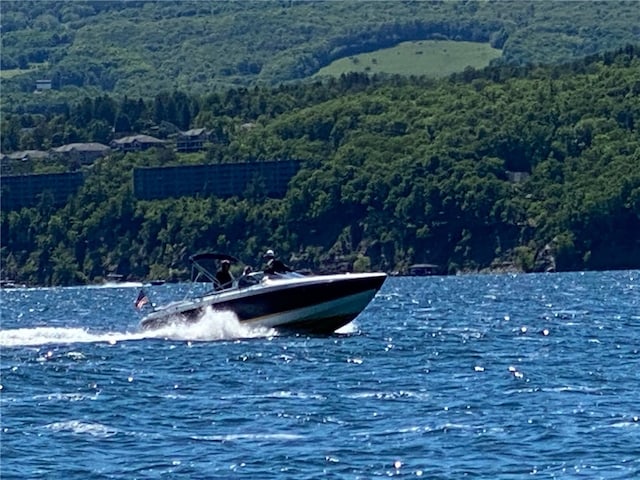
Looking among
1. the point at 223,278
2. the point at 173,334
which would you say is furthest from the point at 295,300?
the point at 173,334

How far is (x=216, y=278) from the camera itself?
60500 millimetres

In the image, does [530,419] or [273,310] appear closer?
[530,419]

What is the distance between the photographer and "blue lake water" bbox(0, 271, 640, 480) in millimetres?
34812

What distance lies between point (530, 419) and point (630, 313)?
39.5 meters

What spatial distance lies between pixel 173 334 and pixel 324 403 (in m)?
20.2

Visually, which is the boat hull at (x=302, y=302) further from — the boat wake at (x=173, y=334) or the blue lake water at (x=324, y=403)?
the blue lake water at (x=324, y=403)

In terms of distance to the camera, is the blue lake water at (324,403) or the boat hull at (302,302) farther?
the boat hull at (302,302)

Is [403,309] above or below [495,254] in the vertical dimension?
above

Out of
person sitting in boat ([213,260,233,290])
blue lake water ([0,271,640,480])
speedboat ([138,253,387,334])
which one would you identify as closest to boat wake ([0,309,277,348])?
blue lake water ([0,271,640,480])

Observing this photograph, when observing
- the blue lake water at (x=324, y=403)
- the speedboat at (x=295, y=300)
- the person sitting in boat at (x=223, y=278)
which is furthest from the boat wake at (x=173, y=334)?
the person sitting in boat at (x=223, y=278)

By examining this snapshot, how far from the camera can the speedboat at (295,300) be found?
58.2 metres

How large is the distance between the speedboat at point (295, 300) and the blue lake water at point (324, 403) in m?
0.49

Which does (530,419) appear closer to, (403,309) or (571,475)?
(571,475)

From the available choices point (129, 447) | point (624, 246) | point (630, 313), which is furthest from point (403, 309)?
point (624, 246)
